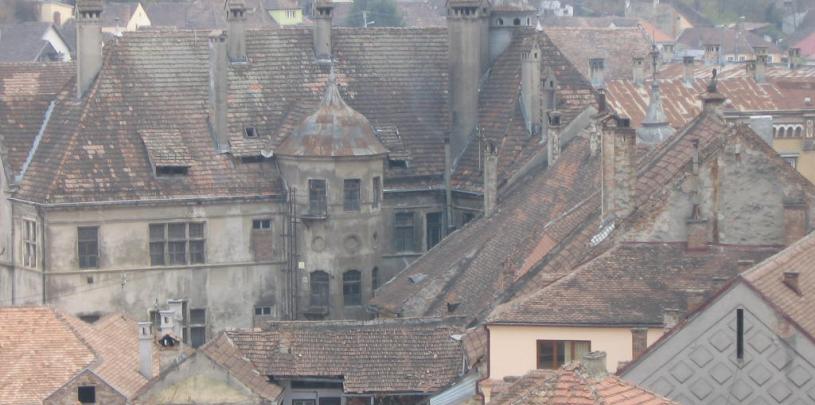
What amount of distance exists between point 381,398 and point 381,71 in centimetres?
2210

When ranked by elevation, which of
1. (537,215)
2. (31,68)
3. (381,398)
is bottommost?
(381,398)

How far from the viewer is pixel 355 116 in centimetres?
7688

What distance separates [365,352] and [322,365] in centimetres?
114

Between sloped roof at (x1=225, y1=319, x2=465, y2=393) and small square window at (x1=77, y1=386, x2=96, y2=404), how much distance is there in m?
3.87

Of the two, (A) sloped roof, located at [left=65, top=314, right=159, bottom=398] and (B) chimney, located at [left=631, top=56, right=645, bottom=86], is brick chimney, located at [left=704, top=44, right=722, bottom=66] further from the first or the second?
(A) sloped roof, located at [left=65, top=314, right=159, bottom=398]

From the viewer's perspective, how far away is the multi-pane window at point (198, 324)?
76.2 meters

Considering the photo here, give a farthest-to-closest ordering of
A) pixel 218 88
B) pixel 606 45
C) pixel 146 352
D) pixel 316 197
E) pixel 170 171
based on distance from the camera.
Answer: pixel 606 45 < pixel 218 88 < pixel 316 197 < pixel 170 171 < pixel 146 352

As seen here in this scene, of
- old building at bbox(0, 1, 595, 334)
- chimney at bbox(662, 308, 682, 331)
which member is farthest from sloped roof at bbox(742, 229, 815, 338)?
old building at bbox(0, 1, 595, 334)

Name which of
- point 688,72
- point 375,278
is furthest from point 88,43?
point 688,72

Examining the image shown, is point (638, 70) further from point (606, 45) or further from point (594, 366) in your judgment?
point (594, 366)

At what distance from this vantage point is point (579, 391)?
35312 mm

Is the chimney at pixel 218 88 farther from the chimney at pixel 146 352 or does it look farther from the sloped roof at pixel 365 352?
the chimney at pixel 146 352

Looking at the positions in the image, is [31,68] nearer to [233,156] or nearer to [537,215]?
[233,156]

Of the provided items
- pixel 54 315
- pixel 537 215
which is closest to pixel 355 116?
pixel 537 215
